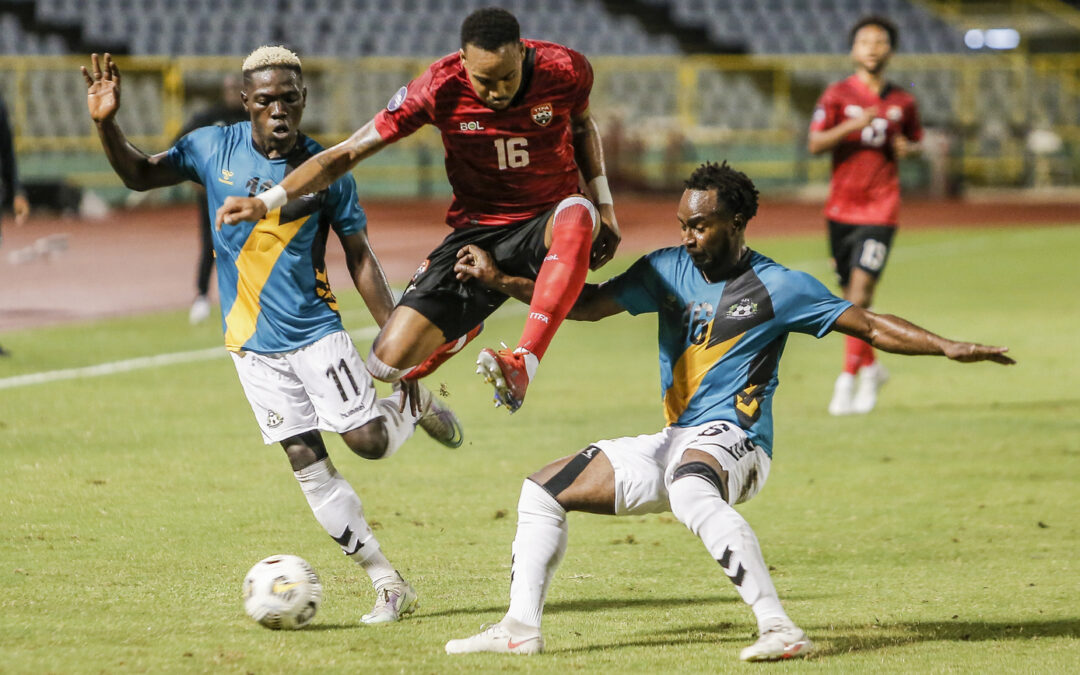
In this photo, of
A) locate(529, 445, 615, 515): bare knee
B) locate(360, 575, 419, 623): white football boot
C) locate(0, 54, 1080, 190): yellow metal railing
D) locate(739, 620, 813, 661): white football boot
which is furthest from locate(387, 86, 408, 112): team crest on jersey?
locate(0, 54, 1080, 190): yellow metal railing

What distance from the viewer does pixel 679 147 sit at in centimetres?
2948

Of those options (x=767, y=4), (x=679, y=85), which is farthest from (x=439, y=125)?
(x=767, y=4)

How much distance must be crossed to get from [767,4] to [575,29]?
541 centimetres

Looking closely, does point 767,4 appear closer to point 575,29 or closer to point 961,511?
point 575,29

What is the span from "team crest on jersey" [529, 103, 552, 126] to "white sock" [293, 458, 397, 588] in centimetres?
164

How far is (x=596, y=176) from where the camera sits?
6621 mm

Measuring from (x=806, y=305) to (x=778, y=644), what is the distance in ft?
3.90

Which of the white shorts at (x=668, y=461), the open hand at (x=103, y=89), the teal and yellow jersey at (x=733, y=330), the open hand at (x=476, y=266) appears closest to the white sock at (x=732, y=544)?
the white shorts at (x=668, y=461)

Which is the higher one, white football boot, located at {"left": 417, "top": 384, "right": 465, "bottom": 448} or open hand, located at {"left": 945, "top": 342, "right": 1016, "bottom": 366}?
open hand, located at {"left": 945, "top": 342, "right": 1016, "bottom": 366}

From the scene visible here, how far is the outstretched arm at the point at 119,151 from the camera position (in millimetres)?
5824

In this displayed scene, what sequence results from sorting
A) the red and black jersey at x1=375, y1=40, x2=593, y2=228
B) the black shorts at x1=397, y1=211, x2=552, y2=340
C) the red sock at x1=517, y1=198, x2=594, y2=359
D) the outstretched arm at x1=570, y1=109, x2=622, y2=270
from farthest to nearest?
the outstretched arm at x1=570, y1=109, x2=622, y2=270 < the black shorts at x1=397, y1=211, x2=552, y2=340 < the red and black jersey at x1=375, y1=40, x2=593, y2=228 < the red sock at x1=517, y1=198, x2=594, y2=359

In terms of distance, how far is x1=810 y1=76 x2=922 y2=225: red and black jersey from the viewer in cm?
1038

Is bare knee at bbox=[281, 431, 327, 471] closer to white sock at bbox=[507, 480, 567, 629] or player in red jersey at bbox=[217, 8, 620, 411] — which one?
player in red jersey at bbox=[217, 8, 620, 411]

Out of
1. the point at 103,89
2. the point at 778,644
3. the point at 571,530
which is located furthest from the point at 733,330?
the point at 103,89
